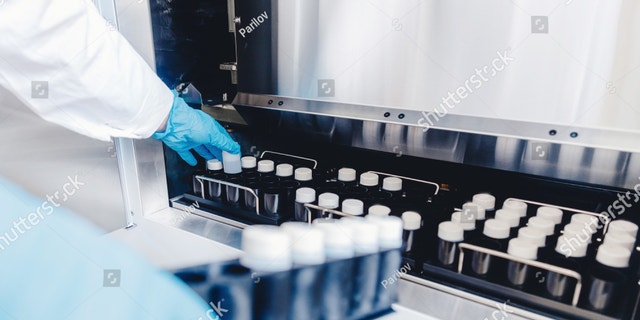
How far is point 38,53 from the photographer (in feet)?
2.15

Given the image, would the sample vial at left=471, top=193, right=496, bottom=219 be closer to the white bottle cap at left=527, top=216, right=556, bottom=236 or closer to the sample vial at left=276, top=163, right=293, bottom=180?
the white bottle cap at left=527, top=216, right=556, bottom=236

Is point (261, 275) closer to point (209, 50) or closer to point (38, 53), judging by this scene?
point (38, 53)

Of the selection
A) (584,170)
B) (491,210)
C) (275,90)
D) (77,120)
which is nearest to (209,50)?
(275,90)

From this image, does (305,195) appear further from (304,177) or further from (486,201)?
(486,201)

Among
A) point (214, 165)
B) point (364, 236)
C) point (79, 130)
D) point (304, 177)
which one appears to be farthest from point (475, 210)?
point (79, 130)

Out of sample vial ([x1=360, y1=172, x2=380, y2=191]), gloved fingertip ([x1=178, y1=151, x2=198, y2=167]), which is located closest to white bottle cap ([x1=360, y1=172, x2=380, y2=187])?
sample vial ([x1=360, y1=172, x2=380, y2=191])

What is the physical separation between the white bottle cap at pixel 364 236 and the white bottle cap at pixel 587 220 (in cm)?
34

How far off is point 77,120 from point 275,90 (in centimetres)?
40

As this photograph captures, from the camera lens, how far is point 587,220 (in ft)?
2.17

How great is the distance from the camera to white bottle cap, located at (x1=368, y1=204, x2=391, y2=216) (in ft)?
2.38

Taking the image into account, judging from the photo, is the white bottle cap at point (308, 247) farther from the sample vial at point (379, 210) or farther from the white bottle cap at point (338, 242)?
the sample vial at point (379, 210)

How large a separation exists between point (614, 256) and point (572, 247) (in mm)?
54

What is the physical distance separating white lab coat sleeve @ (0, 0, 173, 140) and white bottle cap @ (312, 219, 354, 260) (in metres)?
0.44

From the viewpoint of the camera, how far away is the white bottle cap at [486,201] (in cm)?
76
